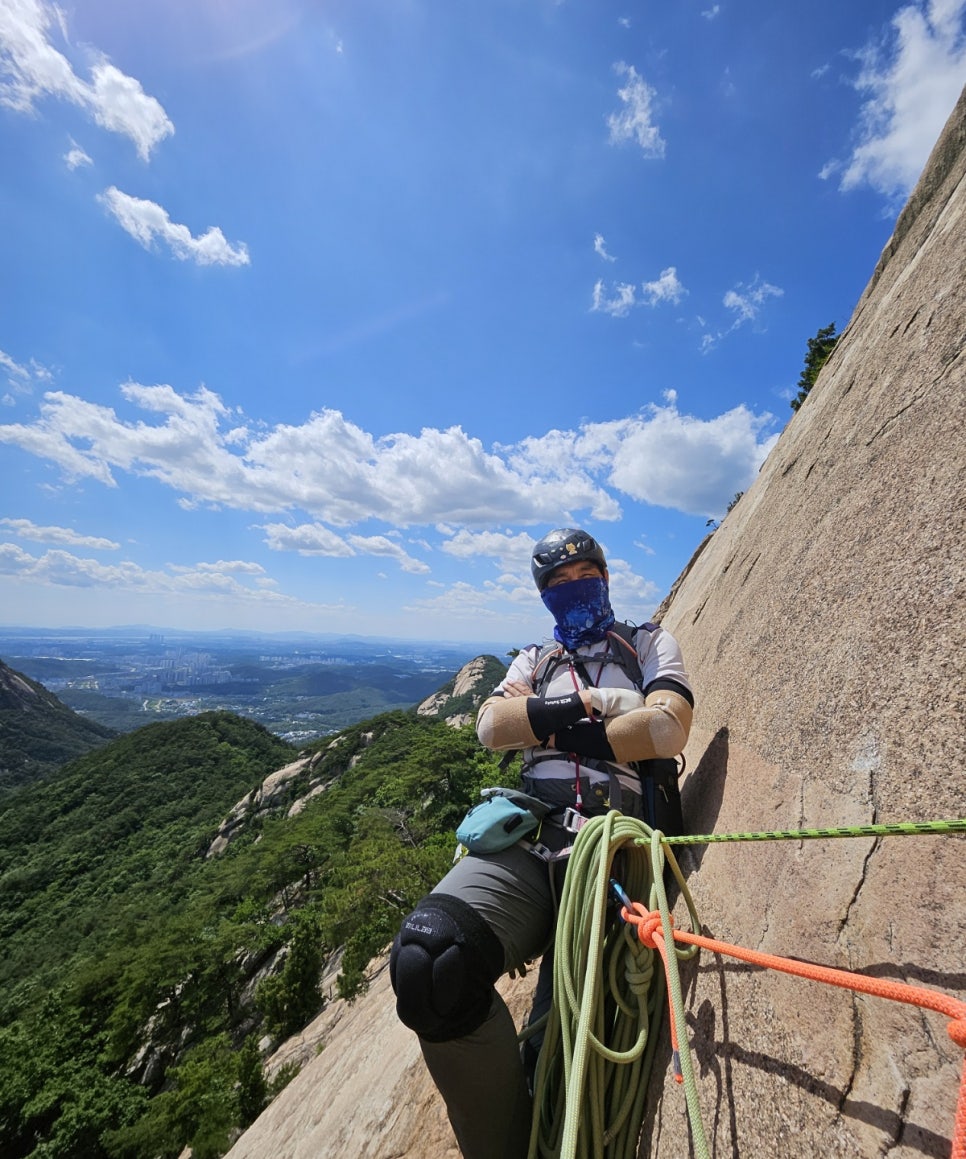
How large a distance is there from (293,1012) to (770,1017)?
93.1 feet

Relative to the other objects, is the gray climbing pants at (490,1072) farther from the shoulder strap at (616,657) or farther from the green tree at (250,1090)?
the green tree at (250,1090)

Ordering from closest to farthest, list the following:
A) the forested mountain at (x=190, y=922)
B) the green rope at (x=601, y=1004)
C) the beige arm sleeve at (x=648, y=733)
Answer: the green rope at (x=601, y=1004) < the beige arm sleeve at (x=648, y=733) < the forested mountain at (x=190, y=922)

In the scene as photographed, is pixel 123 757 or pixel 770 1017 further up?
pixel 770 1017

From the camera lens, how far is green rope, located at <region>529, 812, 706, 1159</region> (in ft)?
7.50

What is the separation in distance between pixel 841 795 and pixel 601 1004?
1.43 meters

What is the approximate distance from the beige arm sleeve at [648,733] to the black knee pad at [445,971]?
1196 millimetres

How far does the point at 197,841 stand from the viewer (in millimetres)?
63281

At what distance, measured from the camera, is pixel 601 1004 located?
2434mm

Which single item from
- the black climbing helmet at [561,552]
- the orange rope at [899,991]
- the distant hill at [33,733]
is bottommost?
the distant hill at [33,733]

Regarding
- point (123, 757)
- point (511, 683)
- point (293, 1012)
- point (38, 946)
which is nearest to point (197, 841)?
point (38, 946)

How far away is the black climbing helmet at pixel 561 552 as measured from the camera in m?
4.22

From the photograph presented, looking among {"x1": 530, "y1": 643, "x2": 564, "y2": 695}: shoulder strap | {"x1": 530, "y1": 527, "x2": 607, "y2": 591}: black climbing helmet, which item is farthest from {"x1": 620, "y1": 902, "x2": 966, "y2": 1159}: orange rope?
{"x1": 530, "y1": 527, "x2": 607, "y2": 591}: black climbing helmet

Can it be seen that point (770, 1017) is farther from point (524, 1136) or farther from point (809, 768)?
point (524, 1136)

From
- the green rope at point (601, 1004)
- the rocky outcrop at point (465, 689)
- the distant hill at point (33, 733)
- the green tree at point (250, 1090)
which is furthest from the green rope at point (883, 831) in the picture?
the distant hill at point (33, 733)
